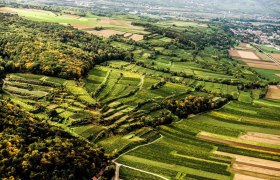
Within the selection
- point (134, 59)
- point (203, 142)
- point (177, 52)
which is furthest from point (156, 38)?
point (203, 142)

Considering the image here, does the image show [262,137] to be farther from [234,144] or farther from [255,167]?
[255,167]

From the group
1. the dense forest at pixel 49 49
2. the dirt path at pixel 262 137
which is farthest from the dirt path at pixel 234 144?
the dense forest at pixel 49 49

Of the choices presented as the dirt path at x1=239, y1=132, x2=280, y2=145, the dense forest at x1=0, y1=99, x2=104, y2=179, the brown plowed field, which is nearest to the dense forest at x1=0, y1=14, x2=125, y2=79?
the dense forest at x1=0, y1=99, x2=104, y2=179

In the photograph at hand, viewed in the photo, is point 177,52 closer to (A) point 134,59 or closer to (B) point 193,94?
(A) point 134,59

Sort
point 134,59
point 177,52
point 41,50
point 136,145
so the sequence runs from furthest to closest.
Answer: point 177,52
point 134,59
point 41,50
point 136,145

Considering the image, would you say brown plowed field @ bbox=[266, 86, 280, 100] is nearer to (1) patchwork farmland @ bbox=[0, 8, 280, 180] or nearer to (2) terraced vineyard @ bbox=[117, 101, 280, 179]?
(1) patchwork farmland @ bbox=[0, 8, 280, 180]

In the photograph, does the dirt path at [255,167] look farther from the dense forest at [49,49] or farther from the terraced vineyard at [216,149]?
the dense forest at [49,49]

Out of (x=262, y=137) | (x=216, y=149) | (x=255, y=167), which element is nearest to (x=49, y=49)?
(x=216, y=149)
